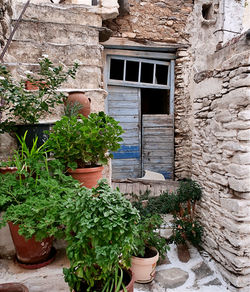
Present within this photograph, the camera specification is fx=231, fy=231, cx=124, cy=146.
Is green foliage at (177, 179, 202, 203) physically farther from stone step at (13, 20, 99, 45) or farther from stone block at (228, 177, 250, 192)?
stone step at (13, 20, 99, 45)

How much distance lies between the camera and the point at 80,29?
302cm

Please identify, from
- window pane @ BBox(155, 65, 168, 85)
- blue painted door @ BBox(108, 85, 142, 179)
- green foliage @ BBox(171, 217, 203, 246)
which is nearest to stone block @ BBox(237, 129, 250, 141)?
green foliage @ BBox(171, 217, 203, 246)

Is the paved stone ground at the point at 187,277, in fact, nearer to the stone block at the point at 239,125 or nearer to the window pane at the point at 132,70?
the stone block at the point at 239,125

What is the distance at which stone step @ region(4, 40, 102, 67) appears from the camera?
2.75 meters

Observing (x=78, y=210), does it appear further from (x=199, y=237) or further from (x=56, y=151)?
(x=199, y=237)

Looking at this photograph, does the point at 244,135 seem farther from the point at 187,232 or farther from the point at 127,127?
the point at 127,127

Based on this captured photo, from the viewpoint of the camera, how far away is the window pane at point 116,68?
5.53 metres

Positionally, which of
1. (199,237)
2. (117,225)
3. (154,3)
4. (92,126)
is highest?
A: (154,3)

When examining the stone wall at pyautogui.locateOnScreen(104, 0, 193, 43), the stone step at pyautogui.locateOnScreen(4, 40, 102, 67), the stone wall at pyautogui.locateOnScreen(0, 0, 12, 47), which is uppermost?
the stone wall at pyautogui.locateOnScreen(104, 0, 193, 43)

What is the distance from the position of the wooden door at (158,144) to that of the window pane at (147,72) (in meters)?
1.09

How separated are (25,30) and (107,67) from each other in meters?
2.57

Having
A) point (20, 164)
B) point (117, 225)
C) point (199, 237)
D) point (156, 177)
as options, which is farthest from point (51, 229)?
point (156, 177)

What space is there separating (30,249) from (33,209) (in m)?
0.34

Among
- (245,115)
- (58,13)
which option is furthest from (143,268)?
(58,13)
